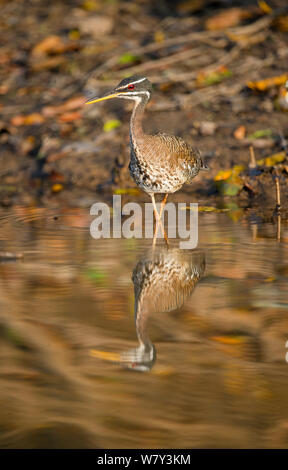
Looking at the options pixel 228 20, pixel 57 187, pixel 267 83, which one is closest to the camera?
pixel 57 187

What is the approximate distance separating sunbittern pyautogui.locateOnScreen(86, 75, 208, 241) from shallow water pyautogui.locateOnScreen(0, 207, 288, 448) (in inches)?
32.8

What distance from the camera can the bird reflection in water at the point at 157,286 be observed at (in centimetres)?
371

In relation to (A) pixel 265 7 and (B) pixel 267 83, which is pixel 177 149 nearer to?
(B) pixel 267 83

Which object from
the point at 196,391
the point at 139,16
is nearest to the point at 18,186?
the point at 139,16

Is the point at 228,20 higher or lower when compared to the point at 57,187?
higher

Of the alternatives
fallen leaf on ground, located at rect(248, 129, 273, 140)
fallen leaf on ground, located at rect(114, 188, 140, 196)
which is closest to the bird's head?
fallen leaf on ground, located at rect(114, 188, 140, 196)

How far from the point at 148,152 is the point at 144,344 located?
319 centimetres

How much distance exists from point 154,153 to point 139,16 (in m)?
6.97

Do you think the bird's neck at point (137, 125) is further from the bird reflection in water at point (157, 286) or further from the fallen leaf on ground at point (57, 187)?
the fallen leaf on ground at point (57, 187)

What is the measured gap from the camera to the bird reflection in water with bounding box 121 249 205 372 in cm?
371

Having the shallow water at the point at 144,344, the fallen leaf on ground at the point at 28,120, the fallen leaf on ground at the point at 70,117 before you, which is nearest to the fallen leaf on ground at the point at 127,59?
the fallen leaf on ground at the point at 70,117

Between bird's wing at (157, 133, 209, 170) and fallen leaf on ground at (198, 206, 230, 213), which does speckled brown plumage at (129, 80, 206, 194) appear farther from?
fallen leaf on ground at (198, 206, 230, 213)

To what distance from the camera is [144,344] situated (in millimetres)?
3793

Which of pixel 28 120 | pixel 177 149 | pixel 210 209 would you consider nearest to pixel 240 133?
pixel 210 209
